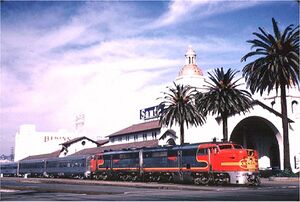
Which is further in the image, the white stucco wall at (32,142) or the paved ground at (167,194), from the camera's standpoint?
the white stucco wall at (32,142)

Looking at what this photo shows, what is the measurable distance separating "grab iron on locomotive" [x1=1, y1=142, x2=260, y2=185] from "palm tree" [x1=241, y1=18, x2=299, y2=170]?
11547mm

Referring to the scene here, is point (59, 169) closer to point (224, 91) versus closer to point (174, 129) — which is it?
point (174, 129)

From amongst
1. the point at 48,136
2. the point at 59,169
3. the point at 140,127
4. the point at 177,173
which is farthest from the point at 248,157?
the point at 48,136

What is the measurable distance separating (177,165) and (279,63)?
53.5 feet

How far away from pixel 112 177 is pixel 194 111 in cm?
1485

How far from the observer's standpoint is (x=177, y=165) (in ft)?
136

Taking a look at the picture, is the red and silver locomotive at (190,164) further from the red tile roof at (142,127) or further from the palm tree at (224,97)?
the red tile roof at (142,127)

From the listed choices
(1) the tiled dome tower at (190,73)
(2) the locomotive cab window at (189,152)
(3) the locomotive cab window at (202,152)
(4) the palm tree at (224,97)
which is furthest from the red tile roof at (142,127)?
(3) the locomotive cab window at (202,152)

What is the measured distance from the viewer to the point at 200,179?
3869 cm

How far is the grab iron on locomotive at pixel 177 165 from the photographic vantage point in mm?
35406

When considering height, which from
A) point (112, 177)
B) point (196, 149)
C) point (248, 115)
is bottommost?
point (112, 177)

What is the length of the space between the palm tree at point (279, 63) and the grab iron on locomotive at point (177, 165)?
37.9 ft

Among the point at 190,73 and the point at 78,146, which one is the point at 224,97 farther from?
the point at 78,146

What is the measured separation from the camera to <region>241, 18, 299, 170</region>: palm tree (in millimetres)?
45094
